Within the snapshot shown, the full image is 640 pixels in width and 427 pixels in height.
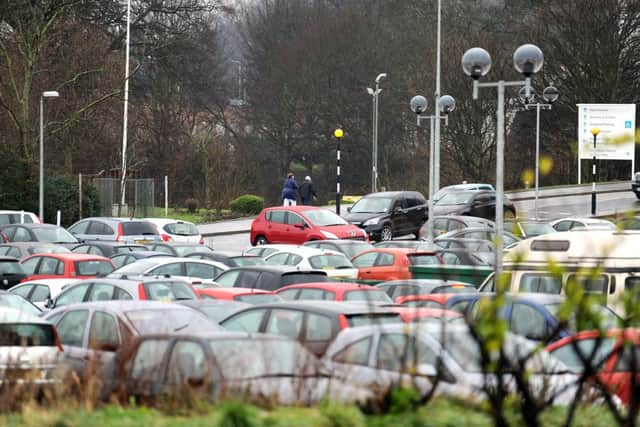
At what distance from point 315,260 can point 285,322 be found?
38.9 ft

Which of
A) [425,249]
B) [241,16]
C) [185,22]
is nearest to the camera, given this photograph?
[425,249]

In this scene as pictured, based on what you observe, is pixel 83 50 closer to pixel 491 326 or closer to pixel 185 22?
pixel 185 22

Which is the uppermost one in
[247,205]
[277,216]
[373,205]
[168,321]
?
[373,205]

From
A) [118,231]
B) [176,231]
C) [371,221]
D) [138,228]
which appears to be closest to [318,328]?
[118,231]

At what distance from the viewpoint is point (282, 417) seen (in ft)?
27.6

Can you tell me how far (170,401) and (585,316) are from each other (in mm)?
3534

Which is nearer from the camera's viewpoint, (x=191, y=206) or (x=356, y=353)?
(x=356, y=353)

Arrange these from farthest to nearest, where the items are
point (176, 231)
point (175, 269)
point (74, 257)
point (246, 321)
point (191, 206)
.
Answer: point (191, 206)
point (176, 231)
point (74, 257)
point (175, 269)
point (246, 321)

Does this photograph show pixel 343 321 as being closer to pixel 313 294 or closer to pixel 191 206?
pixel 313 294

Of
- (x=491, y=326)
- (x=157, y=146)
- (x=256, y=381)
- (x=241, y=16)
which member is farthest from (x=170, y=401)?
(x=241, y=16)

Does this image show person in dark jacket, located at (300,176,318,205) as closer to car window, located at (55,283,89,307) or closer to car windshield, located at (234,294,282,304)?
car window, located at (55,283,89,307)

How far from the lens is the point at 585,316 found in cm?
716

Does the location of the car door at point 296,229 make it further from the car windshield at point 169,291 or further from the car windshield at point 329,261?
the car windshield at point 169,291

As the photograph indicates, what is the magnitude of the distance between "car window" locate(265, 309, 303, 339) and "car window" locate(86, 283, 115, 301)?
542cm
